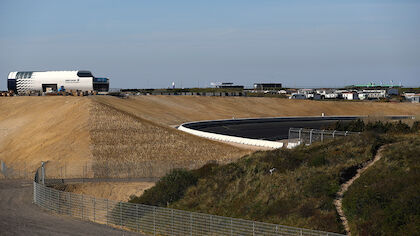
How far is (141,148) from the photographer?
2468 inches

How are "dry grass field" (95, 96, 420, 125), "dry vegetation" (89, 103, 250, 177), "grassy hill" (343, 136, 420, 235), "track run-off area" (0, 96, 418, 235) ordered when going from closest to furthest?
"grassy hill" (343, 136, 420, 235), "track run-off area" (0, 96, 418, 235), "dry vegetation" (89, 103, 250, 177), "dry grass field" (95, 96, 420, 125)

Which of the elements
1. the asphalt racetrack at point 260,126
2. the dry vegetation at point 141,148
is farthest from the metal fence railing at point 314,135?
the asphalt racetrack at point 260,126

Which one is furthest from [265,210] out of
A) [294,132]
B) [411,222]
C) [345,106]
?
[345,106]

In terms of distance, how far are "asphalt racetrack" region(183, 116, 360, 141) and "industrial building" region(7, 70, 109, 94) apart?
3981 cm

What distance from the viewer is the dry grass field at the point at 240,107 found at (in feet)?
369

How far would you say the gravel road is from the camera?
2976 centimetres

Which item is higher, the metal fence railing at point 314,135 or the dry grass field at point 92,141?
the metal fence railing at point 314,135

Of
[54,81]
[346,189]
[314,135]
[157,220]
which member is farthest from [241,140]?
[54,81]

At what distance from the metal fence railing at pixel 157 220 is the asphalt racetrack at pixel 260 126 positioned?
1416 inches

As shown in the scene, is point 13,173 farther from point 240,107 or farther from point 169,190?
point 240,107

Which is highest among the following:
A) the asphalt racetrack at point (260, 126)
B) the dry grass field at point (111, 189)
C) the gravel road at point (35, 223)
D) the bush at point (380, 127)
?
the bush at point (380, 127)

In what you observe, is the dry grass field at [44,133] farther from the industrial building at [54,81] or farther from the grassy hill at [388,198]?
the grassy hill at [388,198]

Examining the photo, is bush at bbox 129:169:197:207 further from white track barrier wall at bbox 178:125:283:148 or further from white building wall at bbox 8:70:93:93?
white building wall at bbox 8:70:93:93

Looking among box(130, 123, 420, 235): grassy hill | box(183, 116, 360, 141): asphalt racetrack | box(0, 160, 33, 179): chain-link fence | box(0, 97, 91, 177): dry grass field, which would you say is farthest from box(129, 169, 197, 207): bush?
box(183, 116, 360, 141): asphalt racetrack
